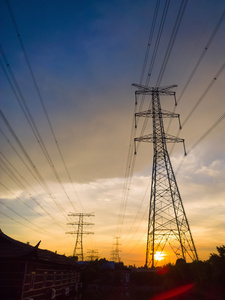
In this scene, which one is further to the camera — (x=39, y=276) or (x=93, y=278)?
(x=93, y=278)

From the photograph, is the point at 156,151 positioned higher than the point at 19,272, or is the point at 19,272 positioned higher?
the point at 156,151

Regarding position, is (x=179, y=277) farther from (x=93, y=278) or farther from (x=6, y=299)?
(x=6, y=299)

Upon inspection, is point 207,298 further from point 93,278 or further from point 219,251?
point 93,278

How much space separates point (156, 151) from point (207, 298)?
20.6 meters

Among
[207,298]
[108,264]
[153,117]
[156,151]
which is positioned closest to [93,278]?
[108,264]

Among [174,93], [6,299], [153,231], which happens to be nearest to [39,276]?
[6,299]

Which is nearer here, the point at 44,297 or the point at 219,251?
the point at 44,297

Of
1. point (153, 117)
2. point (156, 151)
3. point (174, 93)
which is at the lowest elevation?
point (156, 151)

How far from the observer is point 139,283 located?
46000 mm

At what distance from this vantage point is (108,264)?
7531 centimetres

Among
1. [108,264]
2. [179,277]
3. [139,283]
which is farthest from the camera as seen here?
[108,264]

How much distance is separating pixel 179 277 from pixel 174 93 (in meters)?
31.4

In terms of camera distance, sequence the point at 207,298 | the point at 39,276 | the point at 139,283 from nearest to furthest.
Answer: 1. the point at 39,276
2. the point at 207,298
3. the point at 139,283

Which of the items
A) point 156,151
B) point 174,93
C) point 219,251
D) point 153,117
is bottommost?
point 219,251
